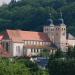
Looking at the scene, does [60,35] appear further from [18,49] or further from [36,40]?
[18,49]

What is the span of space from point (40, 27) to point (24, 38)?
2772 cm

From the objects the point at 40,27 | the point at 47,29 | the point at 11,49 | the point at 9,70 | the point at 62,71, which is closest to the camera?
the point at 9,70

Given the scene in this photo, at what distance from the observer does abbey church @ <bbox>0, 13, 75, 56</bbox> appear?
88438 mm

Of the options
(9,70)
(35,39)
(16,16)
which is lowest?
(9,70)

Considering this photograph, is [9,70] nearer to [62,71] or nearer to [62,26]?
[62,71]

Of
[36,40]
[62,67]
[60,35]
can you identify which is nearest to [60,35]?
[60,35]

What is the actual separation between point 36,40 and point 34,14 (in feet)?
124

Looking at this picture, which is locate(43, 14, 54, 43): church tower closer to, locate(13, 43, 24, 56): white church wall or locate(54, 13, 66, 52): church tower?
locate(54, 13, 66, 52): church tower

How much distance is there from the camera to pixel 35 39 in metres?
92.7

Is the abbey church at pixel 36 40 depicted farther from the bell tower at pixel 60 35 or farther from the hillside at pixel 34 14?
the hillside at pixel 34 14

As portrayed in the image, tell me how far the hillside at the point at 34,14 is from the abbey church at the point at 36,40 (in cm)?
1700

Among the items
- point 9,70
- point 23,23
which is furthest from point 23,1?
point 9,70

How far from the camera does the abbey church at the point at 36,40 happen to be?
88.4m

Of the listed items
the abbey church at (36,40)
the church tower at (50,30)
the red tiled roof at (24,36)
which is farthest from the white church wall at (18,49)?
the church tower at (50,30)
